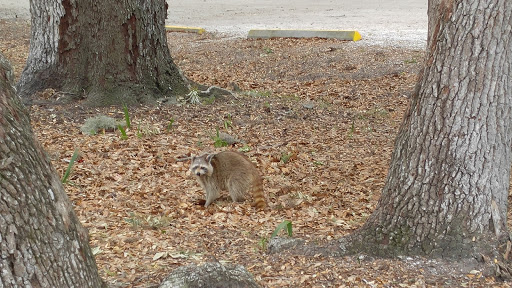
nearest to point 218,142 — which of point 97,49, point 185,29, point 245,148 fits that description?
point 245,148

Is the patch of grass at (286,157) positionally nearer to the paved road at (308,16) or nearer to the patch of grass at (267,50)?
the patch of grass at (267,50)

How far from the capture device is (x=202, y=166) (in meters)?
5.91

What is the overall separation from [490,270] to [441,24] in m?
1.61

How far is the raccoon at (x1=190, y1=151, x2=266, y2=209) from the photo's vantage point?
598cm

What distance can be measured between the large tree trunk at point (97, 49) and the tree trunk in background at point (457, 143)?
184 inches

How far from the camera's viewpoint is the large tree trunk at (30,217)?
2.58 meters

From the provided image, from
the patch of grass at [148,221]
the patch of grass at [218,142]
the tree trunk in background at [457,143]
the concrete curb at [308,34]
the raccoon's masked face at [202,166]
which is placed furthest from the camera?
the concrete curb at [308,34]

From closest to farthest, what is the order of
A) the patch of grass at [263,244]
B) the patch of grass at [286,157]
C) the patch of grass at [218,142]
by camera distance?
the patch of grass at [263,244]
the patch of grass at [286,157]
the patch of grass at [218,142]

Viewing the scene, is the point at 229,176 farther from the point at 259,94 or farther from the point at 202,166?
the point at 259,94

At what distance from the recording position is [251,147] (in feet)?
24.1

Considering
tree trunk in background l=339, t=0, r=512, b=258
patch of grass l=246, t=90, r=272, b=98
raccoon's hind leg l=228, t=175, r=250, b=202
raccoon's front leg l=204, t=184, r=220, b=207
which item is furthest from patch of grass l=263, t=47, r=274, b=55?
tree trunk in background l=339, t=0, r=512, b=258

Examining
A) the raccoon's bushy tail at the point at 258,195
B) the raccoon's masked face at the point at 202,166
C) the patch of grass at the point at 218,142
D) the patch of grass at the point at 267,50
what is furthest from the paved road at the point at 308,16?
the raccoon's masked face at the point at 202,166

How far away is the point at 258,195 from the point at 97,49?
10.6 ft

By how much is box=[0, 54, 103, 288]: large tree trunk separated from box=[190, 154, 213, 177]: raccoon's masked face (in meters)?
2.90
